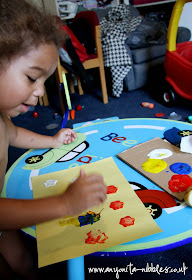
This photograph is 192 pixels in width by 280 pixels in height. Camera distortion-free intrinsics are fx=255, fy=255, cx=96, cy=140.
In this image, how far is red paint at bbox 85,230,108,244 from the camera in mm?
429

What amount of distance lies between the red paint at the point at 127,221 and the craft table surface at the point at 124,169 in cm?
4

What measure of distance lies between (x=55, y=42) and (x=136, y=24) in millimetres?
2183

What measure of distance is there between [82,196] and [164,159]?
11.0 inches

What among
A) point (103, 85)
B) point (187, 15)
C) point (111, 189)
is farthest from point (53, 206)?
point (187, 15)

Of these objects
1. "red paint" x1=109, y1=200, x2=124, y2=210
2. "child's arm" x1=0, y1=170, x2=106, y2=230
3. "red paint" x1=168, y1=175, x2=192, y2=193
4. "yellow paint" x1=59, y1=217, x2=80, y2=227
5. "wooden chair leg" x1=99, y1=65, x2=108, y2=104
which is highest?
"child's arm" x1=0, y1=170, x2=106, y2=230

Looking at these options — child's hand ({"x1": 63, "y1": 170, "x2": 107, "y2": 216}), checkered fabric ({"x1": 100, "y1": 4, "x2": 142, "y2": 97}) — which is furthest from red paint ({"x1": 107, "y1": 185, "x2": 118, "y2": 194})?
checkered fabric ({"x1": 100, "y1": 4, "x2": 142, "y2": 97})

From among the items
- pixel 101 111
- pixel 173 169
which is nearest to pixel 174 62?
pixel 101 111

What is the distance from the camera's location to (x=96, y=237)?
17.2 inches

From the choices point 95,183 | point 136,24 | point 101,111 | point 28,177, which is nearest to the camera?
point 95,183

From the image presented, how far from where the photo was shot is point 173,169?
0.57 m

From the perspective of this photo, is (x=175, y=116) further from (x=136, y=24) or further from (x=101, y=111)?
(x=136, y=24)

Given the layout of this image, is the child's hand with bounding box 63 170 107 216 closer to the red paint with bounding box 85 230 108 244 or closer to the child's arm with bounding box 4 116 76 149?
the red paint with bounding box 85 230 108 244

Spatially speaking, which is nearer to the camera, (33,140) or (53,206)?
(53,206)

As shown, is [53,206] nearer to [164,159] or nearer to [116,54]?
[164,159]
